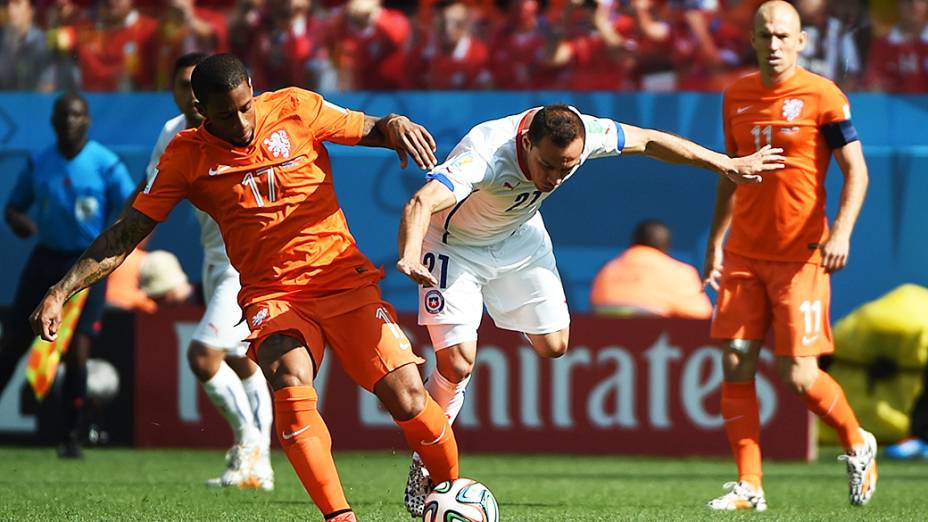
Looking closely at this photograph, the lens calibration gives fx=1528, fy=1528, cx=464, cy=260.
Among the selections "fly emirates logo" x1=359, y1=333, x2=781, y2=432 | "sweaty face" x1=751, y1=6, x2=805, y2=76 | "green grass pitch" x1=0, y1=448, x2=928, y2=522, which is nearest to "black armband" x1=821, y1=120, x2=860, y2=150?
"sweaty face" x1=751, y1=6, x2=805, y2=76

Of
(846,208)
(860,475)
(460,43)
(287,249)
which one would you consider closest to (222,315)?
(287,249)

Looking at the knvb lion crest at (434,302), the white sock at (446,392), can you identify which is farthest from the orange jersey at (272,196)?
the white sock at (446,392)

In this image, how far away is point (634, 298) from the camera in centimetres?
1179

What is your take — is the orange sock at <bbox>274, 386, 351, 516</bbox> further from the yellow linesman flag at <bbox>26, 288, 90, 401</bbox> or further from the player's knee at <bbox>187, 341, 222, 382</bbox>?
the yellow linesman flag at <bbox>26, 288, 90, 401</bbox>

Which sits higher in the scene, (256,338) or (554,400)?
(256,338)

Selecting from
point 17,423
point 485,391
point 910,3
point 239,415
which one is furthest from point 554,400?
point 910,3

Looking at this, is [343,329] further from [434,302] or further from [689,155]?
[689,155]

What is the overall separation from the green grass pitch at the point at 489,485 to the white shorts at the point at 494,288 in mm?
911

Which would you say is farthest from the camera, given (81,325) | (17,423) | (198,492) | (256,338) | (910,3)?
(910,3)

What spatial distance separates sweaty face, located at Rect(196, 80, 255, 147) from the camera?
6.00 meters

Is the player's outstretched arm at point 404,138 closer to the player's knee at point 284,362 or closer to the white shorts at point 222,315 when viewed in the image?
the player's knee at point 284,362

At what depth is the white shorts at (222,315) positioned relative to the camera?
8531mm

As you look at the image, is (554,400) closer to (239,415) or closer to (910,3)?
(239,415)

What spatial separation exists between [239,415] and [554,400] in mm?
3116
